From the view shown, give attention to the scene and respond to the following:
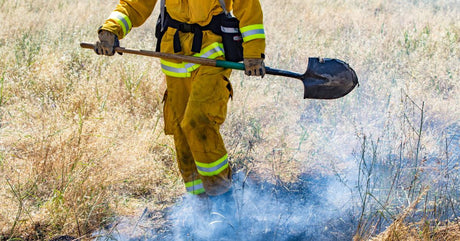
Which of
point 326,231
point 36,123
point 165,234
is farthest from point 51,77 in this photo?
point 326,231

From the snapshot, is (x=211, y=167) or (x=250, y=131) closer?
(x=211, y=167)

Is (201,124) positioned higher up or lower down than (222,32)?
lower down

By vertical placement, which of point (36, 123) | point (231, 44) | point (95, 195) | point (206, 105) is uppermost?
point (231, 44)

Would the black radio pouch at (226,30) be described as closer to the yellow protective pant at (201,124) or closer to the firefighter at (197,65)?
the firefighter at (197,65)

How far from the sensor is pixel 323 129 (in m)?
4.67

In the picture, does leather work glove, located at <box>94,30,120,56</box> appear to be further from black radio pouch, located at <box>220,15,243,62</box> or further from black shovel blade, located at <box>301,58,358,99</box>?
black shovel blade, located at <box>301,58,358,99</box>

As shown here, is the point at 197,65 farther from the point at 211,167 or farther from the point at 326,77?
the point at 326,77

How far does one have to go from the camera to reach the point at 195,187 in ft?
11.6

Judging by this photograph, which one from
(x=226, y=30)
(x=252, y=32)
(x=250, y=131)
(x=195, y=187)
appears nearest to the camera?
(x=252, y=32)

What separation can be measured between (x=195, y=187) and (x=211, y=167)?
0.36m

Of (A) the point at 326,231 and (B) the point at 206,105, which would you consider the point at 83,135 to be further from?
(A) the point at 326,231

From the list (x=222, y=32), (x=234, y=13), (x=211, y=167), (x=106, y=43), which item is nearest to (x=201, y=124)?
(x=211, y=167)

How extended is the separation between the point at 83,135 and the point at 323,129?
235 centimetres

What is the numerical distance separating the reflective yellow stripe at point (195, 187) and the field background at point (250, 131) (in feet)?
0.74
